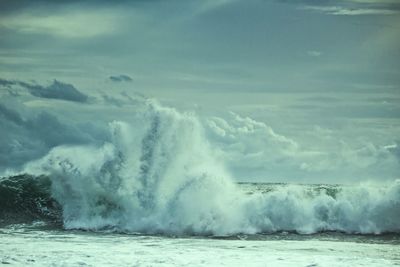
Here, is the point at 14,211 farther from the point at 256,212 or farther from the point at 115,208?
the point at 256,212

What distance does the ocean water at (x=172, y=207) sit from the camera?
17719 millimetres

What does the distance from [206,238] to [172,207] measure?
2.92 meters

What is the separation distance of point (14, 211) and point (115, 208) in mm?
3971

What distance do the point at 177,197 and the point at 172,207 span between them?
48 centimetres

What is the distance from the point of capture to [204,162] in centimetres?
2250

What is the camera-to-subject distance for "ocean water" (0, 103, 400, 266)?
1772 cm

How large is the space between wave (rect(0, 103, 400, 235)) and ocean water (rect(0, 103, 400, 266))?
4cm

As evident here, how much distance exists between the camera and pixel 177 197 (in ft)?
69.1

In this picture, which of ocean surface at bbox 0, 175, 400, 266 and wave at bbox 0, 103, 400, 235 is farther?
wave at bbox 0, 103, 400, 235

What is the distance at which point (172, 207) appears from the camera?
2070 cm

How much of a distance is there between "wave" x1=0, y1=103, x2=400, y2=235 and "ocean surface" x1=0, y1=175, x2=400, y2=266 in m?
0.07

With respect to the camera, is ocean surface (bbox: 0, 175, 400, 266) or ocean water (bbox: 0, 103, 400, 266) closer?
ocean surface (bbox: 0, 175, 400, 266)

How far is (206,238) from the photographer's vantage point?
59.3 feet

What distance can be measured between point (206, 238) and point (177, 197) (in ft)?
10.7
